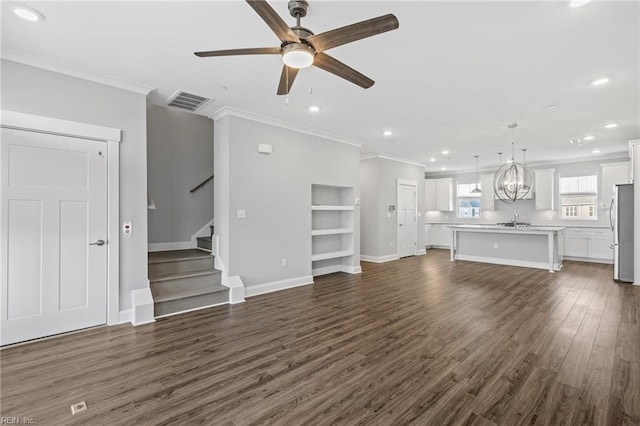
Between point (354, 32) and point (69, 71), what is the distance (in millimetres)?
3351

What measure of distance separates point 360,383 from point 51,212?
365 centimetres

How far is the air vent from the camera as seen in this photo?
4024mm

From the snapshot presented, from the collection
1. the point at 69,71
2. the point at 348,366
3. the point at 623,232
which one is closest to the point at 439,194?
the point at 623,232

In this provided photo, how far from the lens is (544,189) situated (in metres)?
8.67

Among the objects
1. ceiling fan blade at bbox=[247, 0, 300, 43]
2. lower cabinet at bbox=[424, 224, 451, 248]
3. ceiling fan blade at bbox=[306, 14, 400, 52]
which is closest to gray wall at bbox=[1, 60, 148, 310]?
ceiling fan blade at bbox=[247, 0, 300, 43]

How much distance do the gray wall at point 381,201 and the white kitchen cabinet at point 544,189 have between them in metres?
4.17

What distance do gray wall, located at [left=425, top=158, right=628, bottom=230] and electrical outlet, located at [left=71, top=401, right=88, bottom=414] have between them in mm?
10857

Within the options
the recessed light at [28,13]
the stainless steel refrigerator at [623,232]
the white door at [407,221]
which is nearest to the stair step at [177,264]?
the recessed light at [28,13]

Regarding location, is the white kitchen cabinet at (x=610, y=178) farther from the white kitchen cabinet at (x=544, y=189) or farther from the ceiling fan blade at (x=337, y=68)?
the ceiling fan blade at (x=337, y=68)

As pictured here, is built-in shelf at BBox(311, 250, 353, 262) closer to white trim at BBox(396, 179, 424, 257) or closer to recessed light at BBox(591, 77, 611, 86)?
white trim at BBox(396, 179, 424, 257)

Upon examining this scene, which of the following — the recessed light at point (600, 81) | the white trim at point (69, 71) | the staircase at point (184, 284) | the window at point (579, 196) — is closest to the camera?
the white trim at point (69, 71)

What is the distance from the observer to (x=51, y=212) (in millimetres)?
3213

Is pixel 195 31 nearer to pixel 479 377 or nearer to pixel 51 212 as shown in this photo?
pixel 51 212

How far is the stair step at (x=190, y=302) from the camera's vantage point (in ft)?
12.5
